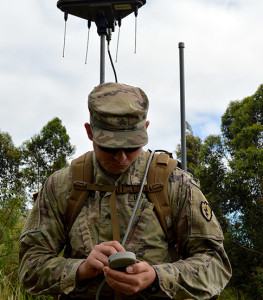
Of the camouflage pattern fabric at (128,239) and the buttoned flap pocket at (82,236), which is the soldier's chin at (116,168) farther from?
the buttoned flap pocket at (82,236)

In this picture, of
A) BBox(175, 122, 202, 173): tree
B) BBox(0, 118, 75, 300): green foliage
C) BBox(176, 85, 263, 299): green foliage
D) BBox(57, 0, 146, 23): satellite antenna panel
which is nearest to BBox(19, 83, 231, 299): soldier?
BBox(57, 0, 146, 23): satellite antenna panel

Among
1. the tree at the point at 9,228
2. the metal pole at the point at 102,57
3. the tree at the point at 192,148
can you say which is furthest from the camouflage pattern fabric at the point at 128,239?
the tree at the point at 192,148

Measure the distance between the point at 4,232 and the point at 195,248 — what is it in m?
4.19

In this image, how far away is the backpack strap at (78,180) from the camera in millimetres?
2684

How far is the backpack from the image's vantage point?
8.62ft

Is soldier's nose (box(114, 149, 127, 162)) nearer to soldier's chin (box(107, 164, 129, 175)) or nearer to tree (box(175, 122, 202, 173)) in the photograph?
soldier's chin (box(107, 164, 129, 175))

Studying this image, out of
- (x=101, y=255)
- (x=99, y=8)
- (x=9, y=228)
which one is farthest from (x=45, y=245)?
Answer: (x=9, y=228)

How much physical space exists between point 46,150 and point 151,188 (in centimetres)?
2948

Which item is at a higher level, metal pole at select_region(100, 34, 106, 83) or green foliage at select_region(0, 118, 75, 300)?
green foliage at select_region(0, 118, 75, 300)

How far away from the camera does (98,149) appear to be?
261cm

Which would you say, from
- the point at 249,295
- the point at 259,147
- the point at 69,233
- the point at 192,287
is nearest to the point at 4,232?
the point at 69,233

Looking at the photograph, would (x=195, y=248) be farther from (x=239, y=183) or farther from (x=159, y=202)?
(x=239, y=183)

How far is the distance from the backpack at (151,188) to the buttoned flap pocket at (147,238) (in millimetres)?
35

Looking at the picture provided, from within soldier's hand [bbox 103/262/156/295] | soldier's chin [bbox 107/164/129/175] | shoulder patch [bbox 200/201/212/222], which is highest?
soldier's chin [bbox 107/164/129/175]
